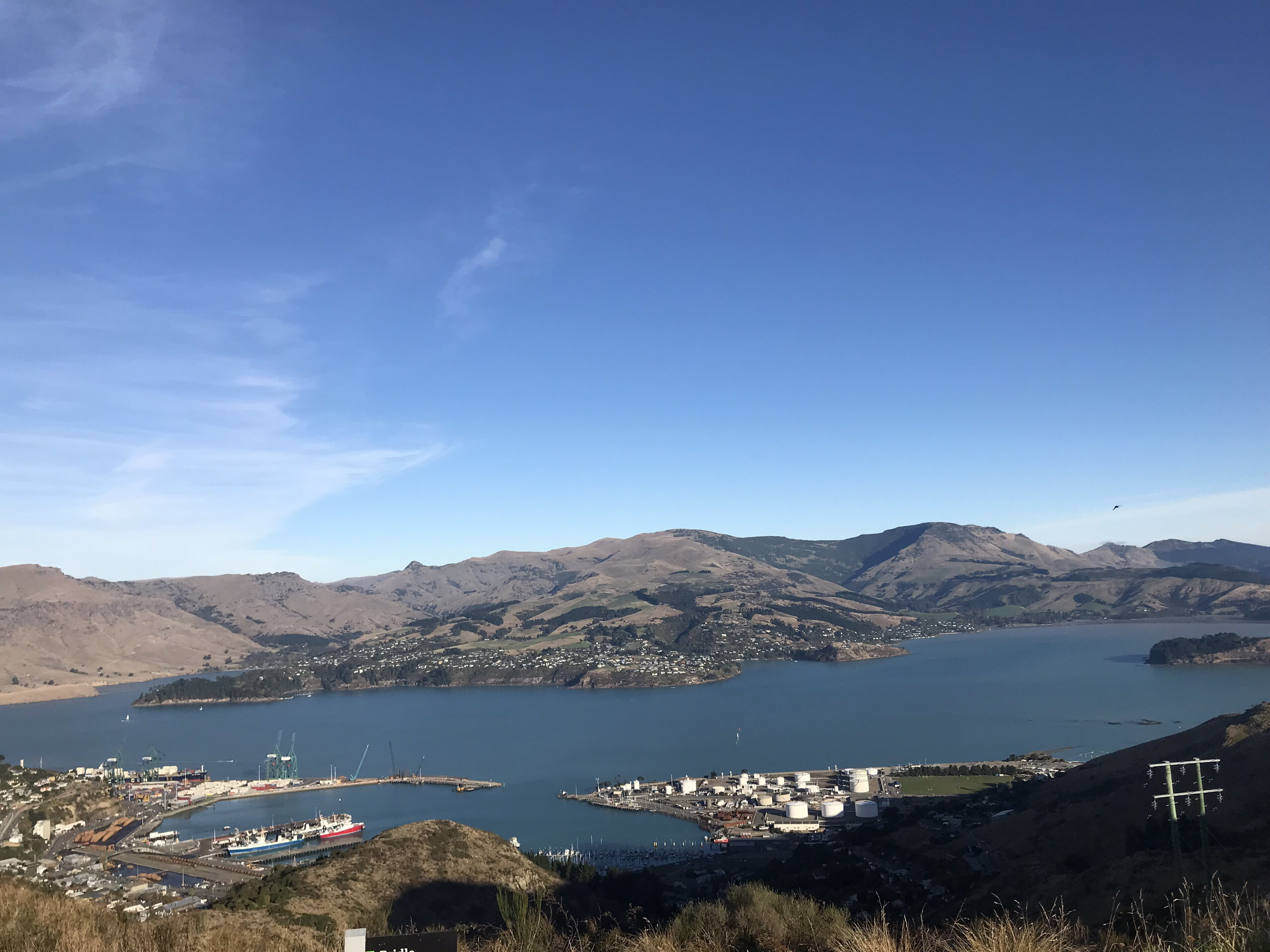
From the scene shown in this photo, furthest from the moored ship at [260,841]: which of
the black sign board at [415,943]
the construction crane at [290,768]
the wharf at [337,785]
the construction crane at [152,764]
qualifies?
the black sign board at [415,943]

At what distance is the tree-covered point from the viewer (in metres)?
106

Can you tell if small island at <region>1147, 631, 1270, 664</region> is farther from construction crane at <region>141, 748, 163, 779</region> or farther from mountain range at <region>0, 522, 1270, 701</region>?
construction crane at <region>141, 748, 163, 779</region>

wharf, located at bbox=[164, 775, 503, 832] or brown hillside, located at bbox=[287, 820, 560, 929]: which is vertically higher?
brown hillside, located at bbox=[287, 820, 560, 929]

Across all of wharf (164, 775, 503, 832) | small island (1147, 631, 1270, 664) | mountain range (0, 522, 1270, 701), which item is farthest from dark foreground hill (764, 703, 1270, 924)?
mountain range (0, 522, 1270, 701)

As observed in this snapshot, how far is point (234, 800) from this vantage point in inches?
2223

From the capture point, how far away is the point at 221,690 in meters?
109

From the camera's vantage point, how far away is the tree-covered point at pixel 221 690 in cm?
10619

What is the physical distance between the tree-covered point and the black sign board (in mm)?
118311

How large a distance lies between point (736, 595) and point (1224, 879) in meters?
146

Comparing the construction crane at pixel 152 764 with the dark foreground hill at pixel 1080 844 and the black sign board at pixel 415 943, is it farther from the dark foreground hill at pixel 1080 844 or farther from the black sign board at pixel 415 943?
the black sign board at pixel 415 943

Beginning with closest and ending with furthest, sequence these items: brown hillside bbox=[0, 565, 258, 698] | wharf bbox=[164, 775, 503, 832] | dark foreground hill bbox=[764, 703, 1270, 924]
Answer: dark foreground hill bbox=[764, 703, 1270, 924]
wharf bbox=[164, 775, 503, 832]
brown hillside bbox=[0, 565, 258, 698]

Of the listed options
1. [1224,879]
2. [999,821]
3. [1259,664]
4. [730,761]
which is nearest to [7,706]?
[730,761]

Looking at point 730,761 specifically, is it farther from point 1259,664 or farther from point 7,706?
point 7,706

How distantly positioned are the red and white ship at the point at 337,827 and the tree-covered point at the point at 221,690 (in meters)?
70.4
